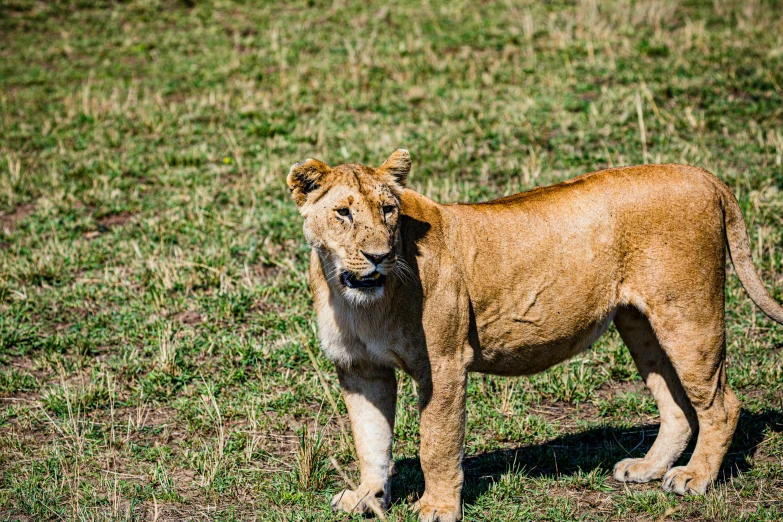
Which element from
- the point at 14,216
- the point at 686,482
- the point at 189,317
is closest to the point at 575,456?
the point at 686,482

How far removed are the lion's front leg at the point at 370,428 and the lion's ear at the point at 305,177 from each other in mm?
1043

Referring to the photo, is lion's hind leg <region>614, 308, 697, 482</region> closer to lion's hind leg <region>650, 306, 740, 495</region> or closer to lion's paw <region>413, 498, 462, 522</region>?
lion's hind leg <region>650, 306, 740, 495</region>

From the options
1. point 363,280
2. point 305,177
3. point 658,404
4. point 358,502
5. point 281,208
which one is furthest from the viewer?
point 281,208

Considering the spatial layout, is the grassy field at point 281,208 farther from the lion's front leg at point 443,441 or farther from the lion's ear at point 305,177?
the lion's ear at point 305,177

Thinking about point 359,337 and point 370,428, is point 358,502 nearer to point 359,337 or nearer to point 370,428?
point 370,428

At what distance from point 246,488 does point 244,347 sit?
1717 millimetres

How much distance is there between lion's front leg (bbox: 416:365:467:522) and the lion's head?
0.65 meters

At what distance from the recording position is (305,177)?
14.3 feet

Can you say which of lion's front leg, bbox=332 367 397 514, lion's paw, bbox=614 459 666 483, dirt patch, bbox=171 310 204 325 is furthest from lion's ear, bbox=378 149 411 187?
dirt patch, bbox=171 310 204 325

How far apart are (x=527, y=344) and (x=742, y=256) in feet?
4.71

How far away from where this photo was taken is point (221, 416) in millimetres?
6102

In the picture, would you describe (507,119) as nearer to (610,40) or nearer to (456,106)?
(456,106)

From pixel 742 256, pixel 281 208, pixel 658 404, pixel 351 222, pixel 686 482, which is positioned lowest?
pixel 686 482

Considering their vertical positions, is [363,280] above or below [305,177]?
below
